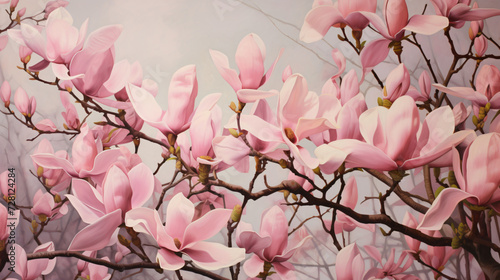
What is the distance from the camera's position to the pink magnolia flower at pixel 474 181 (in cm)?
55

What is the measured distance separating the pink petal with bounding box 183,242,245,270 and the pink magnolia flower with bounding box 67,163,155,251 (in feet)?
0.38

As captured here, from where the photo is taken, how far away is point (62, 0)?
0.90 meters

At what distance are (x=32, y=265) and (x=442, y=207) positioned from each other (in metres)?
0.82

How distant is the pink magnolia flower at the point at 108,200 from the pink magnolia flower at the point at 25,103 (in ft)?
1.13

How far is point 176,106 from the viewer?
25.5 inches

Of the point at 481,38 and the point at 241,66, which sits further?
Answer: the point at 481,38

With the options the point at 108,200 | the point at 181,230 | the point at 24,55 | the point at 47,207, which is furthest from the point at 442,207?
the point at 24,55

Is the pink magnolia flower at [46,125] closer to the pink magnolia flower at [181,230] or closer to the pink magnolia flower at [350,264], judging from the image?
the pink magnolia flower at [181,230]

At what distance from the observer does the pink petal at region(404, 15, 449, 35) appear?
67 cm

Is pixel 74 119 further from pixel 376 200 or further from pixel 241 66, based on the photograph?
pixel 376 200

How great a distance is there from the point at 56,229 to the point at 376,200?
702mm

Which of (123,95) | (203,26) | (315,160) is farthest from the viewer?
(203,26)

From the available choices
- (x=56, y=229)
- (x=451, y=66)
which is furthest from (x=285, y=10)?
(x=56, y=229)

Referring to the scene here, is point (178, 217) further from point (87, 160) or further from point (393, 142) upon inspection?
point (393, 142)
